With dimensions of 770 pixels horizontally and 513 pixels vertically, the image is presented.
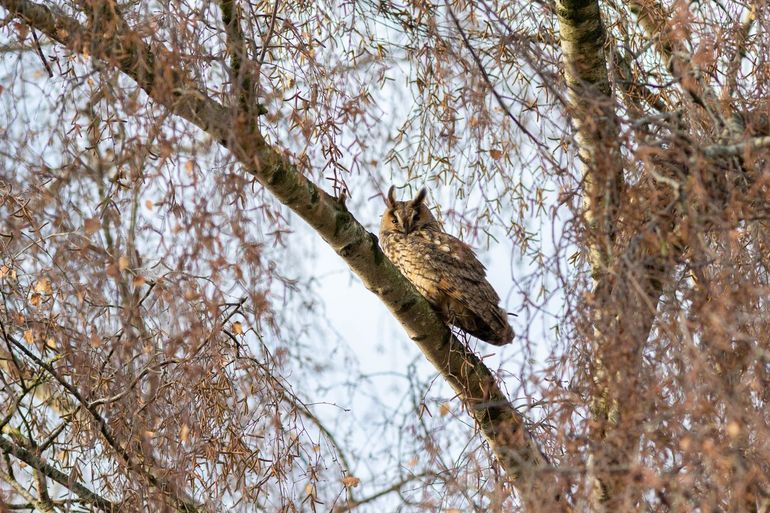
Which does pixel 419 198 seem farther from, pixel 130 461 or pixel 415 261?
pixel 130 461

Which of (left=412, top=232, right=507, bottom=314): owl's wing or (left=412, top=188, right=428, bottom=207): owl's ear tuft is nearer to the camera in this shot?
(left=412, top=232, right=507, bottom=314): owl's wing

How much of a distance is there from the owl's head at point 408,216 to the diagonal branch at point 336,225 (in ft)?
3.37

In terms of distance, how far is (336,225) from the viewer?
331cm

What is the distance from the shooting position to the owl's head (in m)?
4.67

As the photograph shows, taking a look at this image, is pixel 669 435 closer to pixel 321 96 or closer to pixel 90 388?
pixel 321 96

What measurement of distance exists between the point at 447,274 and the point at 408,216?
0.53 meters

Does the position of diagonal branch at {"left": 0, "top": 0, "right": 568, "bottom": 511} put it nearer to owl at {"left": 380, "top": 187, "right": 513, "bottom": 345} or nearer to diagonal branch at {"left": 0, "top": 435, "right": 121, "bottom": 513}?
owl at {"left": 380, "top": 187, "right": 513, "bottom": 345}

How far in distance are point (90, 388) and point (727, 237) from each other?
6.29 ft

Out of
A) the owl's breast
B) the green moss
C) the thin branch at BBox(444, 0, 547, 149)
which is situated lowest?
the thin branch at BBox(444, 0, 547, 149)

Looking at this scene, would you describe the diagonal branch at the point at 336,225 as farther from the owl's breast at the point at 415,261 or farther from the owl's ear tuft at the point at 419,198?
the owl's ear tuft at the point at 419,198

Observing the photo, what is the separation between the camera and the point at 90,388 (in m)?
3.05

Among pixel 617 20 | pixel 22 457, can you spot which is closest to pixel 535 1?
pixel 617 20

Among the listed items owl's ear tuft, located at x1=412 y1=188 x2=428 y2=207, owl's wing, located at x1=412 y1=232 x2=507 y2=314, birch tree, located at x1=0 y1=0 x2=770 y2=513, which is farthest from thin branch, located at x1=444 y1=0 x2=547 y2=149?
owl's ear tuft, located at x1=412 y1=188 x2=428 y2=207

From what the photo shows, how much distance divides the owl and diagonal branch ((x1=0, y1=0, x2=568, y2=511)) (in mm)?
269
